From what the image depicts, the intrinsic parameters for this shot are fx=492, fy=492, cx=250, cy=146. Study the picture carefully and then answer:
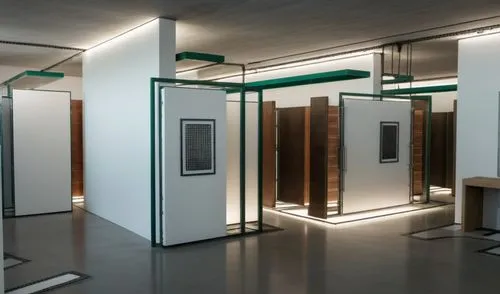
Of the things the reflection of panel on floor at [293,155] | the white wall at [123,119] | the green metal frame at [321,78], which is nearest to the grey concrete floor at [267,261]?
the white wall at [123,119]

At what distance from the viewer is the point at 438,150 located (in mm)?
12359

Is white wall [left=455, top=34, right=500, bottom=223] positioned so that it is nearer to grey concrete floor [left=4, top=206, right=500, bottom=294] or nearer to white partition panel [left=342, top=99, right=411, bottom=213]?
grey concrete floor [left=4, top=206, right=500, bottom=294]

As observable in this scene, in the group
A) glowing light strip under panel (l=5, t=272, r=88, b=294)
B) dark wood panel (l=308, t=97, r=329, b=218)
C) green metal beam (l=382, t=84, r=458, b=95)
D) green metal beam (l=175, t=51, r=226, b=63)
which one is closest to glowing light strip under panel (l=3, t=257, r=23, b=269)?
glowing light strip under panel (l=5, t=272, r=88, b=294)

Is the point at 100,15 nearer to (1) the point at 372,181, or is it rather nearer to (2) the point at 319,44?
(2) the point at 319,44

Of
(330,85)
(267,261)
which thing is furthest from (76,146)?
(267,261)

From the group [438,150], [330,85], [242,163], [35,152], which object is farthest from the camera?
[438,150]

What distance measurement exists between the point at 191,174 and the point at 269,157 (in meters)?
3.14

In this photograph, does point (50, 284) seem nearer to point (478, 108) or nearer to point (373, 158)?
point (373, 158)

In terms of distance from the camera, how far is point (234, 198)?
7.05m

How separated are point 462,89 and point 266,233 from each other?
3.67m

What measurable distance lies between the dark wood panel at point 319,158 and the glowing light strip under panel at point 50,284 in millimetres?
4220

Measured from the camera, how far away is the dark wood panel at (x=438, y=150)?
480 inches

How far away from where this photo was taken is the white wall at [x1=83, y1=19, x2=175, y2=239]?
20.9ft

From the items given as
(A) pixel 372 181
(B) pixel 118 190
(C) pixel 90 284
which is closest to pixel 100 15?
(B) pixel 118 190
